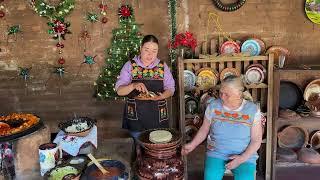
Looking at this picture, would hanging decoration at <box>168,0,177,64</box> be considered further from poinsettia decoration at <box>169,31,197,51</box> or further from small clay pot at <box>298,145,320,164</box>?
small clay pot at <box>298,145,320,164</box>

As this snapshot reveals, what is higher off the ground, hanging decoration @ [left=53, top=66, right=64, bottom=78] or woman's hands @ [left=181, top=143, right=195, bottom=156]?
hanging decoration @ [left=53, top=66, right=64, bottom=78]

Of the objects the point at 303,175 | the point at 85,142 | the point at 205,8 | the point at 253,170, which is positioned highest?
the point at 205,8

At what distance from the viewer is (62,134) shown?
317 centimetres

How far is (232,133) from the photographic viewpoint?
116 inches

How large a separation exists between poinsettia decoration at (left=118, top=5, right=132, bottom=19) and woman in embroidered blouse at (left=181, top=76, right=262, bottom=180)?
1.57 meters

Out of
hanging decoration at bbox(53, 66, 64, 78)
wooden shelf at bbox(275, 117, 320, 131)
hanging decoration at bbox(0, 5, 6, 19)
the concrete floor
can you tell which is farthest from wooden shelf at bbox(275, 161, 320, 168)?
hanging decoration at bbox(0, 5, 6, 19)

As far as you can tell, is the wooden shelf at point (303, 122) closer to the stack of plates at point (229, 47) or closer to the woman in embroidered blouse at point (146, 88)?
the stack of plates at point (229, 47)

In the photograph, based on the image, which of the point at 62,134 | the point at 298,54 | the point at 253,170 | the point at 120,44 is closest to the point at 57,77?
the point at 120,44

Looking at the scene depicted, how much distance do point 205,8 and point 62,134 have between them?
80.4 inches

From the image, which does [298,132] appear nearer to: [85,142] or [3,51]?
[85,142]

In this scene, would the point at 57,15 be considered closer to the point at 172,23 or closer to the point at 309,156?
the point at 172,23

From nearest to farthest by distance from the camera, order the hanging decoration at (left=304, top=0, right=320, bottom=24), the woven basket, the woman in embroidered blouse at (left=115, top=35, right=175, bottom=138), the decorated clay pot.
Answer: the decorated clay pot, the woven basket, the woman in embroidered blouse at (left=115, top=35, right=175, bottom=138), the hanging decoration at (left=304, top=0, right=320, bottom=24)

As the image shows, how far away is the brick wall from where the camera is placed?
13.3 feet

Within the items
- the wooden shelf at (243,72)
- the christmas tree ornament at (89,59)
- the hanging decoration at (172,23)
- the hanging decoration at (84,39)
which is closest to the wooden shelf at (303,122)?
the wooden shelf at (243,72)
